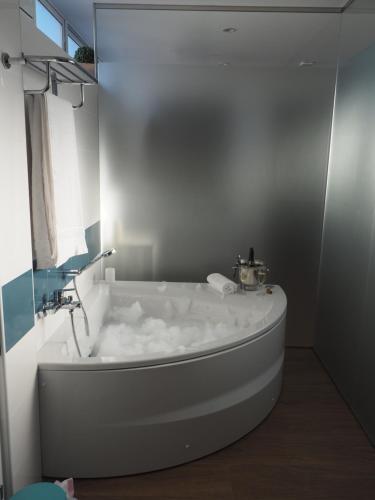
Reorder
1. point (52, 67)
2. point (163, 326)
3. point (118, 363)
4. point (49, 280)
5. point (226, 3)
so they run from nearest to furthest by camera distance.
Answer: point (118, 363), point (52, 67), point (49, 280), point (226, 3), point (163, 326)

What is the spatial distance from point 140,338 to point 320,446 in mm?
1197

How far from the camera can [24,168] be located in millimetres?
1651

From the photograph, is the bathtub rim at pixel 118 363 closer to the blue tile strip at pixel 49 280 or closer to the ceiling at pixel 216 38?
the blue tile strip at pixel 49 280

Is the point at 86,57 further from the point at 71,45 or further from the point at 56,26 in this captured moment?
the point at 71,45

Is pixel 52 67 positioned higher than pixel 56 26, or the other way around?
pixel 56 26

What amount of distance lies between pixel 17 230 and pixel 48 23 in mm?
1696

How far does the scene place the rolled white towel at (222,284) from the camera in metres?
2.90

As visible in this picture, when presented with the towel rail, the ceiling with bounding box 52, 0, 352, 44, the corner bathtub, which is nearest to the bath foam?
the corner bathtub

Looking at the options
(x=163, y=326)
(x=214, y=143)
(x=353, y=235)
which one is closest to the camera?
(x=353, y=235)

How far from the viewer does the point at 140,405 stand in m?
1.92

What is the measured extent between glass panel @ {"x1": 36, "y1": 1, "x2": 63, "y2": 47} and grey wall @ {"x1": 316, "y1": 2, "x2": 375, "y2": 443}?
183 centimetres

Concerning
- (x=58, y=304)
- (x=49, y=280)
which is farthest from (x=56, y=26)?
(x=58, y=304)

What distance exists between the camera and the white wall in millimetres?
1494

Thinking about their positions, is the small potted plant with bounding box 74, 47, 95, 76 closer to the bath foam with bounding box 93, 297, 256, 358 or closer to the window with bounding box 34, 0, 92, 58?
the window with bounding box 34, 0, 92, 58
